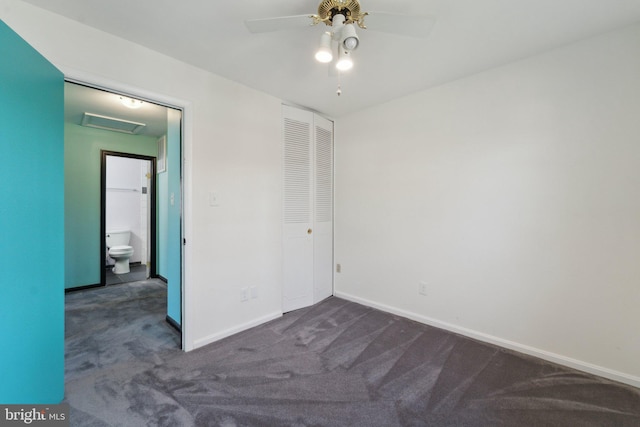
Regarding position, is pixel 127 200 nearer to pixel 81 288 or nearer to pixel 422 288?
pixel 81 288

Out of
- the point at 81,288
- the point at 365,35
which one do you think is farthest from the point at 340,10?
the point at 81,288

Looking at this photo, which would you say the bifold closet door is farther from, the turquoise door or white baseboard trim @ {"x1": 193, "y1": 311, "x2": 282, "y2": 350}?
the turquoise door

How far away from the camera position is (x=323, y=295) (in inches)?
136

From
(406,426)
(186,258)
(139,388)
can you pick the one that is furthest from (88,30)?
(406,426)

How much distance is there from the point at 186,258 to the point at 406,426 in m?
1.99

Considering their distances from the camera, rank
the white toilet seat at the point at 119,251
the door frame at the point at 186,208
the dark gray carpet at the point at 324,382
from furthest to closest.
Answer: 1. the white toilet seat at the point at 119,251
2. the door frame at the point at 186,208
3. the dark gray carpet at the point at 324,382

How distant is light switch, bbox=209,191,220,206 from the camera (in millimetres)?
2361

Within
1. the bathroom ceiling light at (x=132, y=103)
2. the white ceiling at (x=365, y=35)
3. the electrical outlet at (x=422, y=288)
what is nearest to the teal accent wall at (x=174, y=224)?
the bathroom ceiling light at (x=132, y=103)

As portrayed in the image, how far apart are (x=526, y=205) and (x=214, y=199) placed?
2.73 metres

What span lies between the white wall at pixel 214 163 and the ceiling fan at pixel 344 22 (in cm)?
108

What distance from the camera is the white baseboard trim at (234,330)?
2.29 meters

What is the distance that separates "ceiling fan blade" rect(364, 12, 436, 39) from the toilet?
5382 millimetres

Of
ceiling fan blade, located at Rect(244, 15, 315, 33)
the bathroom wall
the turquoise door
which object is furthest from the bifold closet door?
the bathroom wall

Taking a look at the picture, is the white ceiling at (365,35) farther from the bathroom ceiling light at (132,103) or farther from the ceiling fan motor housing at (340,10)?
the bathroom ceiling light at (132,103)
